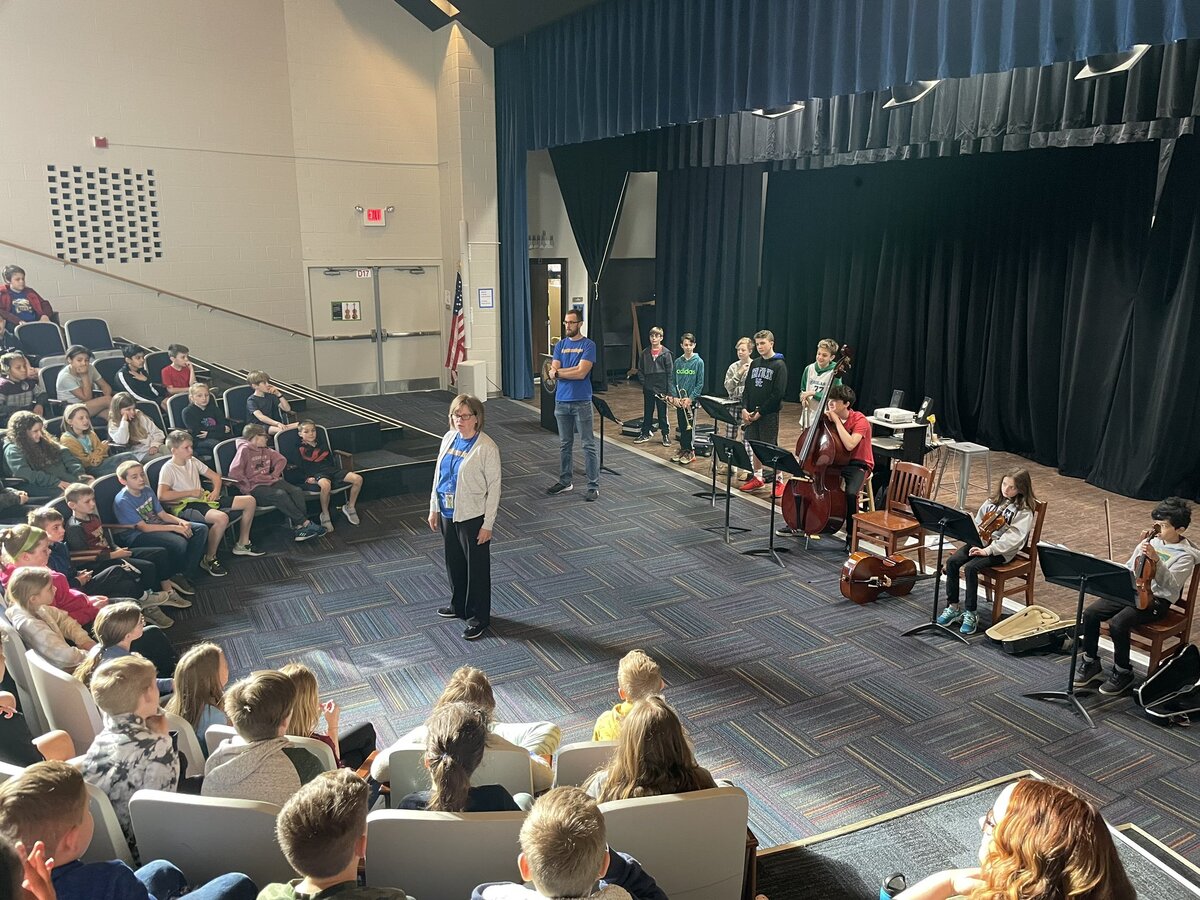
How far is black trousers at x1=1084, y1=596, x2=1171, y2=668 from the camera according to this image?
471 centimetres

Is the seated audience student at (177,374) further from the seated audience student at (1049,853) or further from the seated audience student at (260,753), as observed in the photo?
the seated audience student at (1049,853)

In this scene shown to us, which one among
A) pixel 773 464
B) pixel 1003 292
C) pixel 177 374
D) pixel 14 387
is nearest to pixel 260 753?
pixel 773 464

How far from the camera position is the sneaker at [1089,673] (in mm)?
4816

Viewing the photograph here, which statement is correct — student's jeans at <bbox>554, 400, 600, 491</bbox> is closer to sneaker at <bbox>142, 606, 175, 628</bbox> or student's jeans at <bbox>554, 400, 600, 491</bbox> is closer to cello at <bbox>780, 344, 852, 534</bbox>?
cello at <bbox>780, 344, 852, 534</bbox>

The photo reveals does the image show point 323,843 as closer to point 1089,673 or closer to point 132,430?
point 1089,673

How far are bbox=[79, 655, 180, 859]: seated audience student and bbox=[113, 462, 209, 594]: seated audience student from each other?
3.28 m

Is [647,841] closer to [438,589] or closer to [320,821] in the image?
[320,821]

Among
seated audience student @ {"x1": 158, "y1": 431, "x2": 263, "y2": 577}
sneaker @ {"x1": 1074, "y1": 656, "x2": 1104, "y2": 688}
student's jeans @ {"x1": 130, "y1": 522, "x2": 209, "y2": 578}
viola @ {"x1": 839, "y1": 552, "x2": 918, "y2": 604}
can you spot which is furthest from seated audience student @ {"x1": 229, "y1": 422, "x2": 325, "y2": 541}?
sneaker @ {"x1": 1074, "y1": 656, "x2": 1104, "y2": 688}

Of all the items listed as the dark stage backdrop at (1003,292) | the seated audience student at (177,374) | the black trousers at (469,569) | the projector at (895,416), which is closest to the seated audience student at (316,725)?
the black trousers at (469,569)

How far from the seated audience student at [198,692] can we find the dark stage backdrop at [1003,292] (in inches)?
323

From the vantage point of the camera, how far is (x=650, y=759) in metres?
2.66

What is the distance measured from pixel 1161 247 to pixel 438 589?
7.02 m

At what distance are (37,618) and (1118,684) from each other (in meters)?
5.33

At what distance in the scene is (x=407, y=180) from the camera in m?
12.9
